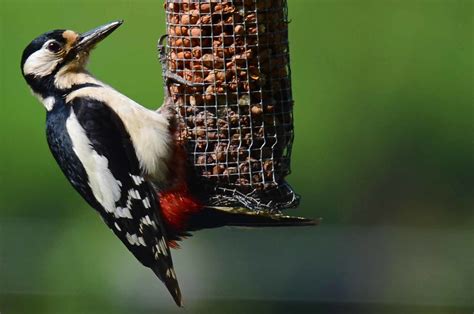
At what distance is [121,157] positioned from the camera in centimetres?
486

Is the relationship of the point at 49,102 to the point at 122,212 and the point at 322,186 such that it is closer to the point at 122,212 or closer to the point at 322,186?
the point at 122,212

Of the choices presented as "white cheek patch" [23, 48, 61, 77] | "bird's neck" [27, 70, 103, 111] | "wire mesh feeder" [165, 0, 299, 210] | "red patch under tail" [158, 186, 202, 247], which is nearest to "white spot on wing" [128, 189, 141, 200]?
"red patch under tail" [158, 186, 202, 247]

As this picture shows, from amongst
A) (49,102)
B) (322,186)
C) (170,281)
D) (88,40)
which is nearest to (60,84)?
(49,102)

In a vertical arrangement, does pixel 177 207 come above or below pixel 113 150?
below

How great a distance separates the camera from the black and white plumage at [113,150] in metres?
4.83

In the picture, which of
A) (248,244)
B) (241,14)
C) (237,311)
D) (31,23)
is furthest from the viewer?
(31,23)

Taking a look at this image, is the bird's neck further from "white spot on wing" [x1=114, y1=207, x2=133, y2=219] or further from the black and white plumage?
"white spot on wing" [x1=114, y1=207, x2=133, y2=219]

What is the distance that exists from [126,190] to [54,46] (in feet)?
1.99

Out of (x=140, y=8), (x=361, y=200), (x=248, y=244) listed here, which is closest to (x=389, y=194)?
(x=361, y=200)

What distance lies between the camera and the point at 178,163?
490cm

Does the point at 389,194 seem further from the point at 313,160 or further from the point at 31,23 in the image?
the point at 31,23

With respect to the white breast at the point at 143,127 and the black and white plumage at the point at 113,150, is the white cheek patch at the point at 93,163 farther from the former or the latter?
the white breast at the point at 143,127

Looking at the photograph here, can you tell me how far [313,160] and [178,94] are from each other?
93.4 inches

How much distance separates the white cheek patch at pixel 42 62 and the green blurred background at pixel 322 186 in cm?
204
